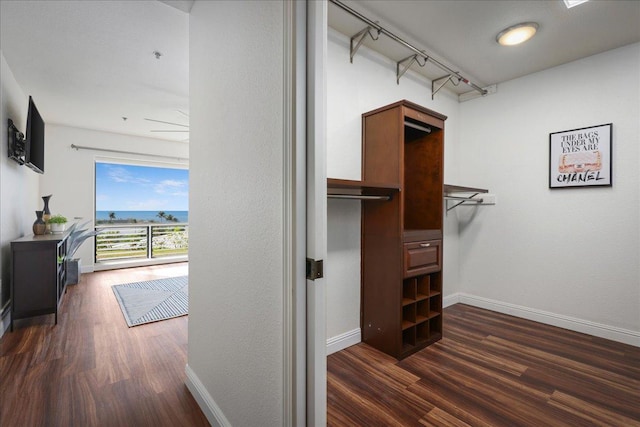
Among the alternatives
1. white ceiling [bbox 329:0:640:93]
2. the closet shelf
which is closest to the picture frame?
white ceiling [bbox 329:0:640:93]

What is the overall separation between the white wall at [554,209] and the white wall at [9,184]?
15.6ft

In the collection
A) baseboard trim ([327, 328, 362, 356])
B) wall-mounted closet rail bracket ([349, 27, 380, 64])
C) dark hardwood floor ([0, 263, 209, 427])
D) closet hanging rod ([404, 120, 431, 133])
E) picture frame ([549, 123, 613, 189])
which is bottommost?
dark hardwood floor ([0, 263, 209, 427])

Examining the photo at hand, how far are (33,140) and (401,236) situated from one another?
391 centimetres

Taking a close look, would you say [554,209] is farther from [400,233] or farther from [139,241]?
[139,241]

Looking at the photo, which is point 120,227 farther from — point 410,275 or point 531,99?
point 531,99

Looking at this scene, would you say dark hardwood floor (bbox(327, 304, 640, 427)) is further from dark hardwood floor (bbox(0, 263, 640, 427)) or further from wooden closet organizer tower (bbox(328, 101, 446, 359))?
wooden closet organizer tower (bbox(328, 101, 446, 359))

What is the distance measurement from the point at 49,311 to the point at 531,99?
17.1 feet

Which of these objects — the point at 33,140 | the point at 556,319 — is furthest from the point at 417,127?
the point at 33,140

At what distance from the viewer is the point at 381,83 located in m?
2.54

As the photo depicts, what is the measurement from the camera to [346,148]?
2.29 metres

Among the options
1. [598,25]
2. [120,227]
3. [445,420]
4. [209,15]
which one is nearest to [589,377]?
[445,420]

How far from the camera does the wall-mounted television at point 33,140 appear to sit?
283cm

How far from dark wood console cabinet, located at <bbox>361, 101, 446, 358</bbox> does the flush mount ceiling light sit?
2.37 feet

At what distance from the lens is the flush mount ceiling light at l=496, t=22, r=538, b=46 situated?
6.89 ft
